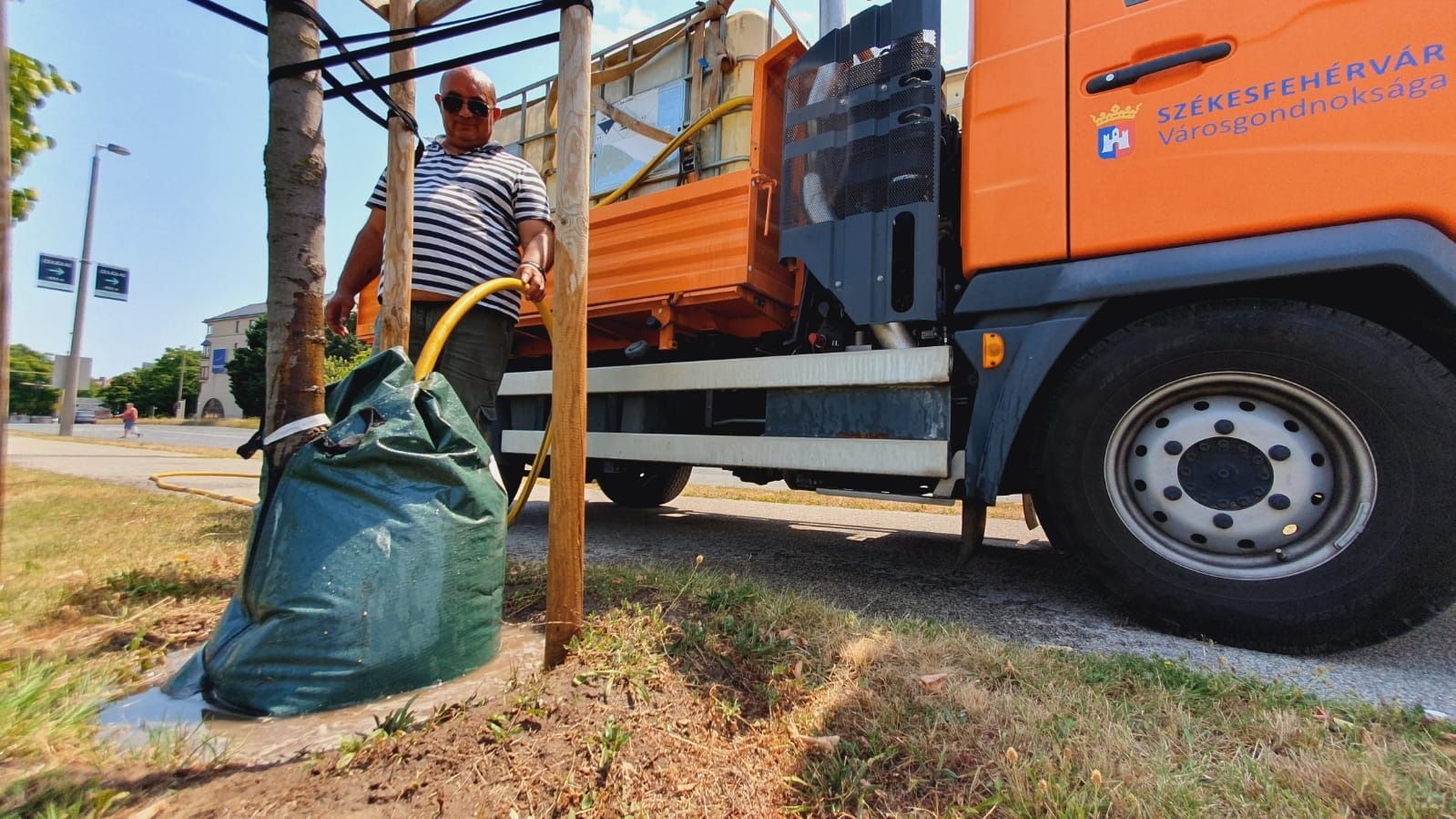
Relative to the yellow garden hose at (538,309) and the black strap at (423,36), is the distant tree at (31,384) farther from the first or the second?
the black strap at (423,36)

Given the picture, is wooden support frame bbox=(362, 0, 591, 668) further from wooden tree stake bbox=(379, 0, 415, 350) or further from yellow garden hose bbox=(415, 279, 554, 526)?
wooden tree stake bbox=(379, 0, 415, 350)

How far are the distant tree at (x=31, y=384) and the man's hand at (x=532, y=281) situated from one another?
44.6m

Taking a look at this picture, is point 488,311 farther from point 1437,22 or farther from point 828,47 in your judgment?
point 1437,22

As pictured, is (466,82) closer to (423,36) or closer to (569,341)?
(423,36)

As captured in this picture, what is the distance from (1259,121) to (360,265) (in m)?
3.05

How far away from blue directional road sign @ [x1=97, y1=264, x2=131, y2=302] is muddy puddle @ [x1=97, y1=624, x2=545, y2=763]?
847 inches

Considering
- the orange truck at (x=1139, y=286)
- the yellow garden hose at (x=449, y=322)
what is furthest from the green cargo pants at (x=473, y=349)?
the orange truck at (x=1139, y=286)

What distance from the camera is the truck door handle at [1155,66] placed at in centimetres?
198

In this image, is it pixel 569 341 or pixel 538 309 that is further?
pixel 538 309

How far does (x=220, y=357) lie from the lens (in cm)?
5925

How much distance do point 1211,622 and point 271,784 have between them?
7.75 feet

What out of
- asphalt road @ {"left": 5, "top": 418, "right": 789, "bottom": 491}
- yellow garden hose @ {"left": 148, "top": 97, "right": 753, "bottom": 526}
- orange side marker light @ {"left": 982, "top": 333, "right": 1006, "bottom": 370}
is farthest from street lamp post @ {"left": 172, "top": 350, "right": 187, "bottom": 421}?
orange side marker light @ {"left": 982, "top": 333, "right": 1006, "bottom": 370}

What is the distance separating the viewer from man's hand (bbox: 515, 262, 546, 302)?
190cm

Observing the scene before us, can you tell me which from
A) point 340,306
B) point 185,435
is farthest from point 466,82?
point 185,435
